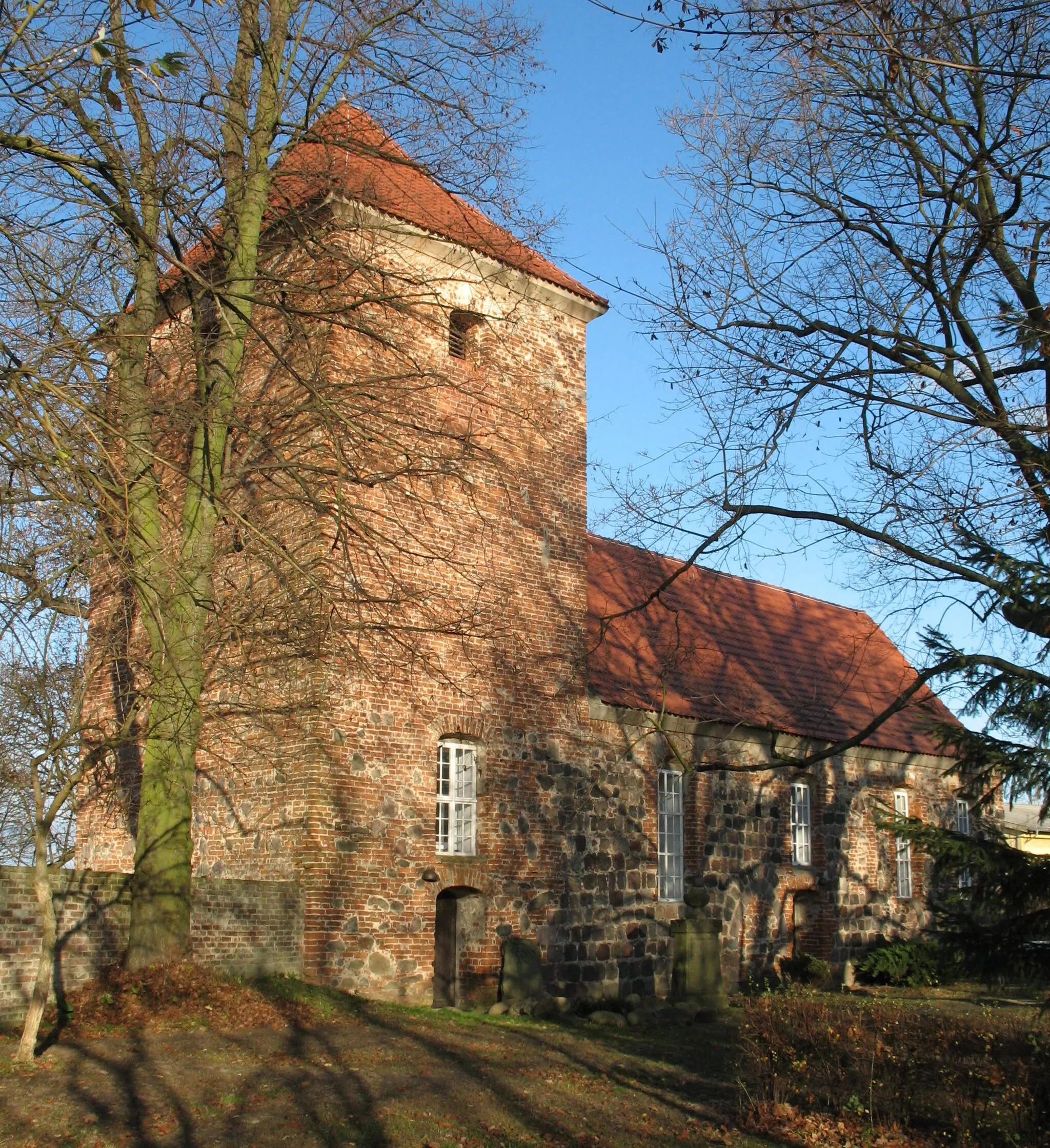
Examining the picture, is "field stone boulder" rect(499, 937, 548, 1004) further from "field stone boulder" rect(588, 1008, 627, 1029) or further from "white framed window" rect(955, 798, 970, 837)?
"white framed window" rect(955, 798, 970, 837)

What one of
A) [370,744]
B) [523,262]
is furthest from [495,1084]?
[523,262]

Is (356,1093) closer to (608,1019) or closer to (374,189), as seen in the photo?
(608,1019)

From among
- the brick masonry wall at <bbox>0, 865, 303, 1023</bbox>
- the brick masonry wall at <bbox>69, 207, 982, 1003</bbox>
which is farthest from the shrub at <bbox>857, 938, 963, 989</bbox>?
the brick masonry wall at <bbox>0, 865, 303, 1023</bbox>

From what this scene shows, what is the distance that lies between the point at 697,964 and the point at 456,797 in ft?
13.8

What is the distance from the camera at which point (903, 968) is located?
20.7 m

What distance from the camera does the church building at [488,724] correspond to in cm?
1372

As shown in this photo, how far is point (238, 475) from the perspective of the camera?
1273 cm

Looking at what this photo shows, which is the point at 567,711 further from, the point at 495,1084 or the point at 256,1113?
the point at 256,1113

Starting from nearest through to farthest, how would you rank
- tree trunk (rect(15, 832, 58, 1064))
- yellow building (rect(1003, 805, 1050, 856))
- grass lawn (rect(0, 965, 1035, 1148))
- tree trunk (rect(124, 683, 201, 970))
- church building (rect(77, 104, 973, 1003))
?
grass lawn (rect(0, 965, 1035, 1148)) < yellow building (rect(1003, 805, 1050, 856)) < tree trunk (rect(15, 832, 58, 1064)) < tree trunk (rect(124, 683, 201, 970)) < church building (rect(77, 104, 973, 1003))

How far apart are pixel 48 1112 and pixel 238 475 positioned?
6657 millimetres

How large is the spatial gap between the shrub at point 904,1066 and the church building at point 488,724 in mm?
1696

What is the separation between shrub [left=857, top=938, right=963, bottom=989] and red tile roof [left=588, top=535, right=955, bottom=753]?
3.74 metres

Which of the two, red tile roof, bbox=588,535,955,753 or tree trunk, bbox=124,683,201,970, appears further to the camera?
red tile roof, bbox=588,535,955,753

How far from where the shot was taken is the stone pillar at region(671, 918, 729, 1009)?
1634 centimetres
